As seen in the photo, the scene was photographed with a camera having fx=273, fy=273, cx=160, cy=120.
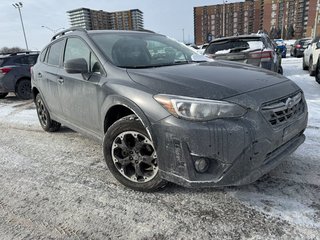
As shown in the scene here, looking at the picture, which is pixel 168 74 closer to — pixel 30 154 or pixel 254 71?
pixel 254 71

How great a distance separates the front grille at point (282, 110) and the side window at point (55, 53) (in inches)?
117

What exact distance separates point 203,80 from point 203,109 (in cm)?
42

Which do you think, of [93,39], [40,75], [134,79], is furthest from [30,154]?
[134,79]

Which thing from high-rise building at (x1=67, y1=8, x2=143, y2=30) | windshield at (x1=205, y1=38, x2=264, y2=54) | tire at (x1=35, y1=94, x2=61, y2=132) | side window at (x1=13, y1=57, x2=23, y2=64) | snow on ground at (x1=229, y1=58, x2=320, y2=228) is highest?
high-rise building at (x1=67, y1=8, x2=143, y2=30)

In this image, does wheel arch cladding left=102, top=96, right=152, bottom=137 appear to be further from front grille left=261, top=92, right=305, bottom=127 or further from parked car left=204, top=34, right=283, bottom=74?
parked car left=204, top=34, right=283, bottom=74

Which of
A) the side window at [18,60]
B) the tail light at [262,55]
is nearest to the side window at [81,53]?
the tail light at [262,55]

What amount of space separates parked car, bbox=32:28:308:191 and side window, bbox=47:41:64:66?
18.5 inches

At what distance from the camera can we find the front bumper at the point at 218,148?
2.06 metres

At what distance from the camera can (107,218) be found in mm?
2312

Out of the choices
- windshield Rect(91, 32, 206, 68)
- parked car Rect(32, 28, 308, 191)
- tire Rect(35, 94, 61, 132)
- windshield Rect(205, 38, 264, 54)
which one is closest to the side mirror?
parked car Rect(32, 28, 308, 191)

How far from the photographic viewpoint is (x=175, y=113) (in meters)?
2.16

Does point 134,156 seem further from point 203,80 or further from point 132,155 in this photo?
point 203,80

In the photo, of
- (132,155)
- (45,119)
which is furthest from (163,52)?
(45,119)

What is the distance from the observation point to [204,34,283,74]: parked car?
5.80 meters
